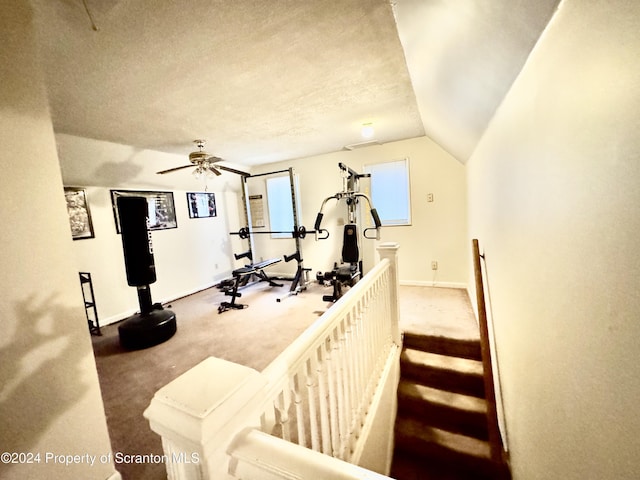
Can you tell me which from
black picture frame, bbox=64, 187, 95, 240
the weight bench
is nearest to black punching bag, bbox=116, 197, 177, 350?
the weight bench

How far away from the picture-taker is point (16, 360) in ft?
3.54

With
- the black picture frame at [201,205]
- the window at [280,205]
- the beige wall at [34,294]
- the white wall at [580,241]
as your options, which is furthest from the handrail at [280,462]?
the black picture frame at [201,205]

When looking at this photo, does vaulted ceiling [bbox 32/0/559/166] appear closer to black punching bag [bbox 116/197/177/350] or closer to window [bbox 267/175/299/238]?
black punching bag [bbox 116/197/177/350]

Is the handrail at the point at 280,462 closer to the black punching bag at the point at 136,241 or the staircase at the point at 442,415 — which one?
the staircase at the point at 442,415

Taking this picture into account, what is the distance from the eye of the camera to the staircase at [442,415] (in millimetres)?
1857

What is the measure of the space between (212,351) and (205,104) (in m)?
2.51

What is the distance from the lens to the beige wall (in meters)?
1.07

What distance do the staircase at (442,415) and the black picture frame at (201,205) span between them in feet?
14.5

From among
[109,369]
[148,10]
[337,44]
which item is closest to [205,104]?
[148,10]

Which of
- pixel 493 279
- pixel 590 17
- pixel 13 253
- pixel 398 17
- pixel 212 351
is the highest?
pixel 398 17

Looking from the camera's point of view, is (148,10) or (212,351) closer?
(148,10)

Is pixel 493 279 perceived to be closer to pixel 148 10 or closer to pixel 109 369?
pixel 148 10

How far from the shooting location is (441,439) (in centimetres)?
197

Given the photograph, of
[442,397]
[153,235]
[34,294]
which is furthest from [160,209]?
[442,397]
